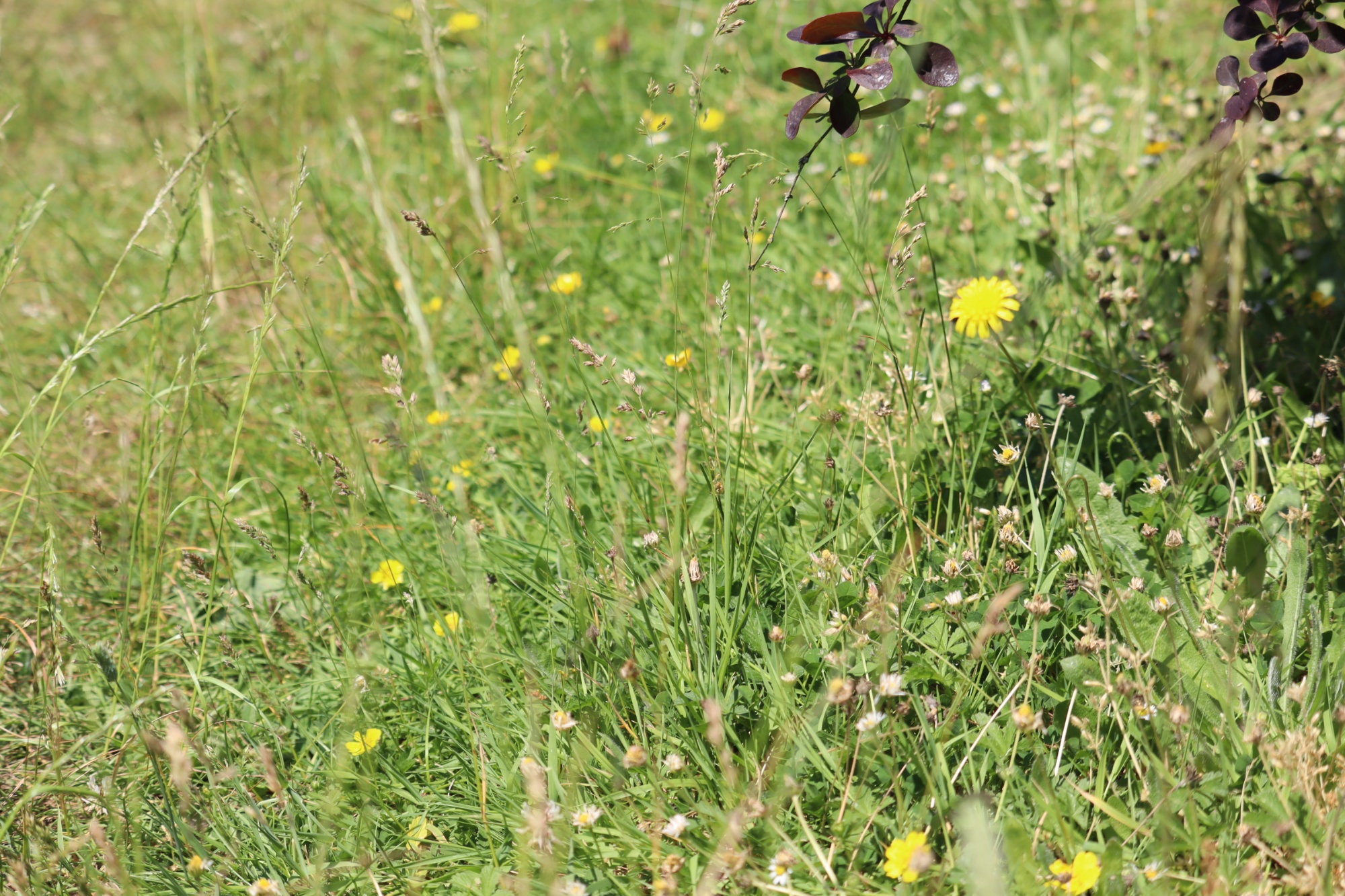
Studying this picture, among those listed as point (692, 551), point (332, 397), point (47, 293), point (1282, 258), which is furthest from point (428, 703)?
point (47, 293)

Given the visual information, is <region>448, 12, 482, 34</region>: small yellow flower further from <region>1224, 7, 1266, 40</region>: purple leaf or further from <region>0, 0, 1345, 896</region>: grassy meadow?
<region>1224, 7, 1266, 40</region>: purple leaf

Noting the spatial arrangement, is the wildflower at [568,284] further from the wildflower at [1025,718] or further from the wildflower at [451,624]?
the wildflower at [1025,718]

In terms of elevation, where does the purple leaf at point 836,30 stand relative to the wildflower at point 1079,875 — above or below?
above

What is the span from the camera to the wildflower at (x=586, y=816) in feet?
4.73

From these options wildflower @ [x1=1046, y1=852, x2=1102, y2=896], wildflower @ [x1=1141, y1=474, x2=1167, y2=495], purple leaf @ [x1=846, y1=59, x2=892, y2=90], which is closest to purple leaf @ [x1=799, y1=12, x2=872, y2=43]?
purple leaf @ [x1=846, y1=59, x2=892, y2=90]

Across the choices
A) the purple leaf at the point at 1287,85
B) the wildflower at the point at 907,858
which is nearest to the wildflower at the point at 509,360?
the wildflower at the point at 907,858

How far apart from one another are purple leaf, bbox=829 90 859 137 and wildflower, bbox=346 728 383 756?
48.8 inches

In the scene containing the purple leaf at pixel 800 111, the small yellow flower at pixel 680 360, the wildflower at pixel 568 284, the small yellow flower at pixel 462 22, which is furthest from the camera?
the small yellow flower at pixel 462 22

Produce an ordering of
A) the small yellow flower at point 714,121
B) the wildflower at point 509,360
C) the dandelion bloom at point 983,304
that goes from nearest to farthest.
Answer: the dandelion bloom at point 983,304 < the wildflower at point 509,360 < the small yellow flower at point 714,121

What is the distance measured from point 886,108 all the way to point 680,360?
891 millimetres

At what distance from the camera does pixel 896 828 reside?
1425 mm

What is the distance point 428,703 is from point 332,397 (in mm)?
1331

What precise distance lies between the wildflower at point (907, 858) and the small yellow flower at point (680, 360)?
802 millimetres

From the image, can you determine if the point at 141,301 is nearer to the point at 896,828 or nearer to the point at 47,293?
the point at 47,293
